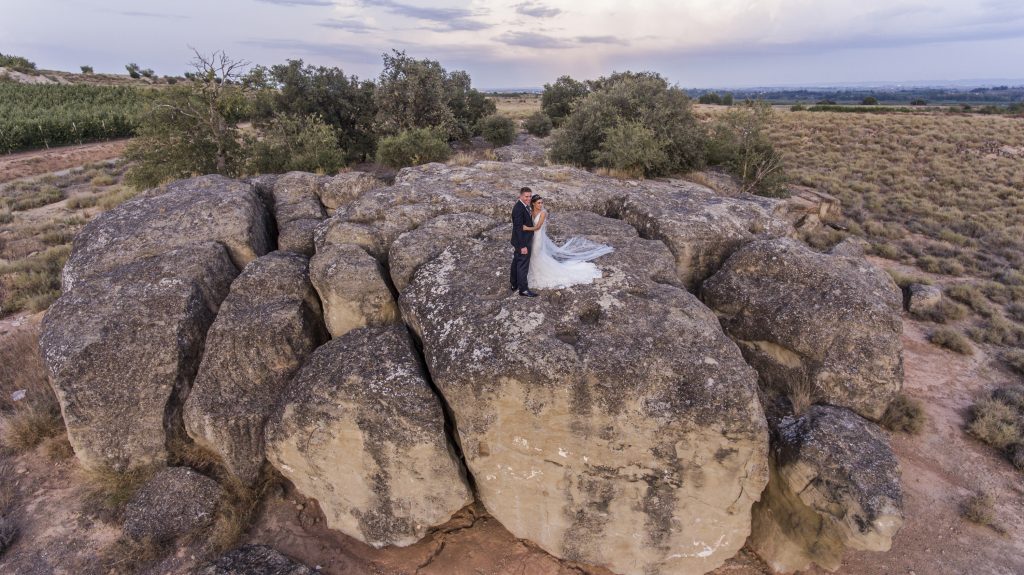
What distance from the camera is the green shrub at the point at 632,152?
47.7ft

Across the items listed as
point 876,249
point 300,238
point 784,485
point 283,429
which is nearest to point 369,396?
point 283,429

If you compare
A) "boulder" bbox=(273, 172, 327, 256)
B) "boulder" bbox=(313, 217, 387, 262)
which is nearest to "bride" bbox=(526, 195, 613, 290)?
"boulder" bbox=(313, 217, 387, 262)

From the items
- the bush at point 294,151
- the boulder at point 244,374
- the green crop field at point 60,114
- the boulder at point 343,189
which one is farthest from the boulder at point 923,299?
the green crop field at point 60,114

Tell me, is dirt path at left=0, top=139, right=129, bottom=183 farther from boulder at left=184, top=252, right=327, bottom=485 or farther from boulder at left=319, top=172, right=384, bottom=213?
Answer: boulder at left=184, top=252, right=327, bottom=485

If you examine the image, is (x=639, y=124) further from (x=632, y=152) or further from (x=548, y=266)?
(x=548, y=266)

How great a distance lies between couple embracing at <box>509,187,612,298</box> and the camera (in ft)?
20.5

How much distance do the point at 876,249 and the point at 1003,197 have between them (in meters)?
11.2

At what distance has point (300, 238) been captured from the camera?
895cm

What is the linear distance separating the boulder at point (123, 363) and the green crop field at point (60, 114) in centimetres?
2578

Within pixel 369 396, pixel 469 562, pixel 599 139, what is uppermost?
pixel 599 139

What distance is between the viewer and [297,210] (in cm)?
988

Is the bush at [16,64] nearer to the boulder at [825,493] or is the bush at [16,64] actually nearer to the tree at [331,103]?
the tree at [331,103]

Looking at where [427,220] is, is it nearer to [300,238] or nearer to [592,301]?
[300,238]

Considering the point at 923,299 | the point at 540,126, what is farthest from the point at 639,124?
the point at 540,126
